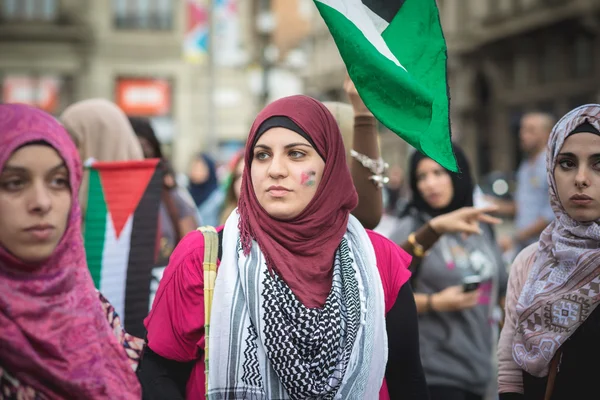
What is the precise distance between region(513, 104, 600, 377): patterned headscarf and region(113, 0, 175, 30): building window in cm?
3099

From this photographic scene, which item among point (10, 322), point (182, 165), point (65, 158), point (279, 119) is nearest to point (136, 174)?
point (279, 119)

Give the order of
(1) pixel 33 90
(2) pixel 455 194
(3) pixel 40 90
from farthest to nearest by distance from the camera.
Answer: (3) pixel 40 90 < (1) pixel 33 90 < (2) pixel 455 194

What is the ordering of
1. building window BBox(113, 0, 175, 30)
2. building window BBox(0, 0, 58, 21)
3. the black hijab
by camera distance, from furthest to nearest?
building window BBox(113, 0, 175, 30), building window BBox(0, 0, 58, 21), the black hijab

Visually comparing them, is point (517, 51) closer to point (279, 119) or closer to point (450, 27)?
point (450, 27)

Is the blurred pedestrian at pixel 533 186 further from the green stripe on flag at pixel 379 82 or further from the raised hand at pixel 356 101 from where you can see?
the green stripe on flag at pixel 379 82

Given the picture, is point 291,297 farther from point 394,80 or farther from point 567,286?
point 567,286

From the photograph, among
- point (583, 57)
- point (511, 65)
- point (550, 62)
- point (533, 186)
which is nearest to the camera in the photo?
point (533, 186)

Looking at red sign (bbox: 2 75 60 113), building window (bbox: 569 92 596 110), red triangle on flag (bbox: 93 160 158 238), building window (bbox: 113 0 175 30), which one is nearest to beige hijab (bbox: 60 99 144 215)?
red triangle on flag (bbox: 93 160 158 238)

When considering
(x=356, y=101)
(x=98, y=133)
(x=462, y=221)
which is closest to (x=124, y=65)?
(x=98, y=133)

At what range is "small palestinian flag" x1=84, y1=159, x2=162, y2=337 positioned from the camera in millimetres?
3408

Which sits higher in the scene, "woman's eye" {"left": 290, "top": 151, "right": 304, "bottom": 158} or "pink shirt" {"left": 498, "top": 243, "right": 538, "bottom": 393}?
"woman's eye" {"left": 290, "top": 151, "right": 304, "bottom": 158}

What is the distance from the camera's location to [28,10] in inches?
1262

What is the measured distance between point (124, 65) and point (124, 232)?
2992cm

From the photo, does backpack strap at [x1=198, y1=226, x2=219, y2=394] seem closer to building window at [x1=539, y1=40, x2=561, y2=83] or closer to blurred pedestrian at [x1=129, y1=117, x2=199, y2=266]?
blurred pedestrian at [x1=129, y1=117, x2=199, y2=266]
